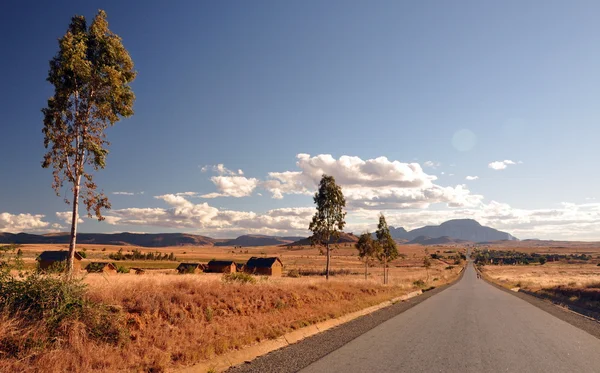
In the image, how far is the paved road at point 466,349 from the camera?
30.0 feet

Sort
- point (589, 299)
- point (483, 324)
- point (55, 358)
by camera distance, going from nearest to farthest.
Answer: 1. point (55, 358)
2. point (483, 324)
3. point (589, 299)

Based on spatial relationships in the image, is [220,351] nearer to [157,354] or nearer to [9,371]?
[157,354]

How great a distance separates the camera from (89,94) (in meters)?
15.8

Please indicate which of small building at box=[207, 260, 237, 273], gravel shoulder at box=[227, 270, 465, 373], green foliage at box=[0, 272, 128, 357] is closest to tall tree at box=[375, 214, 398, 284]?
small building at box=[207, 260, 237, 273]

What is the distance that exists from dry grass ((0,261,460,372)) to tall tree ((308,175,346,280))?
2023cm

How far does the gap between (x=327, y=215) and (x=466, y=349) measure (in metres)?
29.1

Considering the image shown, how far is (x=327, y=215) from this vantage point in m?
39.9

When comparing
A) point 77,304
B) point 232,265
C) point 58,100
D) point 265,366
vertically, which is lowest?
point 232,265

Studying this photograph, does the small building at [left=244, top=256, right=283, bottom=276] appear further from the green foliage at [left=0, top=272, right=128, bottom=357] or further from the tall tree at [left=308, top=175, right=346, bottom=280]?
the green foliage at [left=0, top=272, right=128, bottom=357]

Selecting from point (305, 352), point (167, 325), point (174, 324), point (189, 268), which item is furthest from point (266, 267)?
point (305, 352)

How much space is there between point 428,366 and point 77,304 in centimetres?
926

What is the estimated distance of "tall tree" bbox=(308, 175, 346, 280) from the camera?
1559 inches

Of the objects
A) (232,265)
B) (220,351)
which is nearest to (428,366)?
(220,351)

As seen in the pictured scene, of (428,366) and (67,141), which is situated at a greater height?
(67,141)
